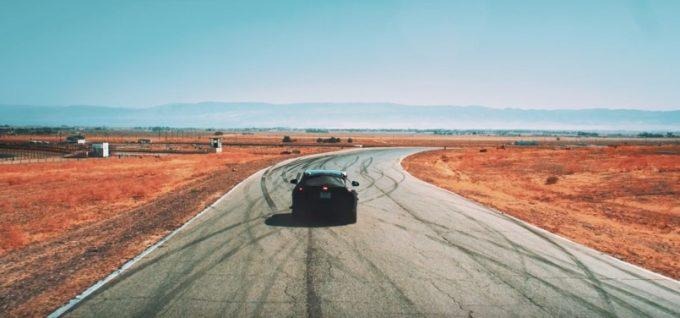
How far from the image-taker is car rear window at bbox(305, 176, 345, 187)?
14375 millimetres

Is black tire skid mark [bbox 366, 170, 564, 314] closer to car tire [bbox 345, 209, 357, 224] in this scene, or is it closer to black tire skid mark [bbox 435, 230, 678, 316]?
black tire skid mark [bbox 435, 230, 678, 316]

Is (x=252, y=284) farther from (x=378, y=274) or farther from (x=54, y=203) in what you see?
(x=54, y=203)

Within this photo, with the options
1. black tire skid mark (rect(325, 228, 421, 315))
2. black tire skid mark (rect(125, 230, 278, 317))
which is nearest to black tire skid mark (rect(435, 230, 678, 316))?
black tire skid mark (rect(325, 228, 421, 315))

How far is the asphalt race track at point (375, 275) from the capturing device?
291 inches

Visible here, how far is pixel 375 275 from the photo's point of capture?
9094mm

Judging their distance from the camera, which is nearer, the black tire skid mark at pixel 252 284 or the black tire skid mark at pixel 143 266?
the black tire skid mark at pixel 252 284

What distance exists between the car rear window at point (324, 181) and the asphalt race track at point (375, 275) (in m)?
1.19

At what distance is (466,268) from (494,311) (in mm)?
2425

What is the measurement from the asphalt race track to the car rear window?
46.8 inches

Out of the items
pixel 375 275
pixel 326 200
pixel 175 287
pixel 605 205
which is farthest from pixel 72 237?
pixel 605 205

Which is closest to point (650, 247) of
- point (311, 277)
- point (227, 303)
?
point (311, 277)

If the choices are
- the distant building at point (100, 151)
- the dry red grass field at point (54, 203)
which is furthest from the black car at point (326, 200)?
the distant building at point (100, 151)

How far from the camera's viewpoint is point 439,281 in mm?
8836

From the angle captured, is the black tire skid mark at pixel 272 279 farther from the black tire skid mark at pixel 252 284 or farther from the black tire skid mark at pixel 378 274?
the black tire skid mark at pixel 378 274
